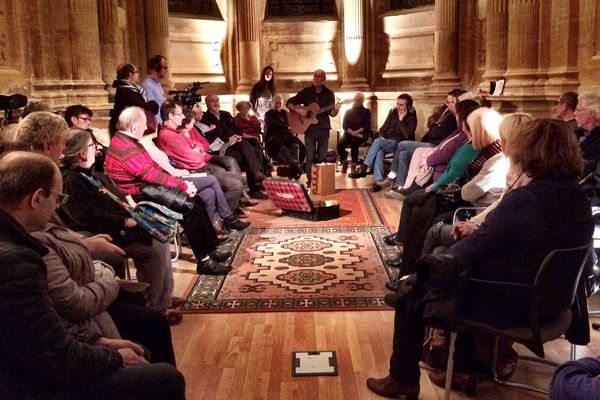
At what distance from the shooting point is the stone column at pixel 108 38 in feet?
27.9

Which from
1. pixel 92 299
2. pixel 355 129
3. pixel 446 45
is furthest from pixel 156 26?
pixel 92 299

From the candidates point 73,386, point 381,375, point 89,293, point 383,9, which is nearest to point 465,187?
point 381,375

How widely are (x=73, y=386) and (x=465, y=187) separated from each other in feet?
9.85

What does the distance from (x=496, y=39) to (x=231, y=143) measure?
3492 mm

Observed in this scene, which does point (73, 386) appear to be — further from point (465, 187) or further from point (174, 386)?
point (465, 187)

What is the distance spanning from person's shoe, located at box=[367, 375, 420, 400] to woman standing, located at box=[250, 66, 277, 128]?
22.1 ft

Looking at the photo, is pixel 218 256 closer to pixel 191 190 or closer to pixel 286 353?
pixel 191 190

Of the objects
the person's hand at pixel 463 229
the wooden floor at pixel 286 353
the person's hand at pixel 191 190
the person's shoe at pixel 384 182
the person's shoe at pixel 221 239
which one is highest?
the person's hand at pixel 463 229

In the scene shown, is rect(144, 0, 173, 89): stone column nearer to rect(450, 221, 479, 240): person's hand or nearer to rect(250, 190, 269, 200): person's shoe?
rect(250, 190, 269, 200): person's shoe

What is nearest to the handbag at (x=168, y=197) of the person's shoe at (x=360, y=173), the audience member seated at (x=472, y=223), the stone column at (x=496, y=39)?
the audience member seated at (x=472, y=223)

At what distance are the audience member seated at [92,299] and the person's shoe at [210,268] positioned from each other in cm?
238

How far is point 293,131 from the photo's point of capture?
9.66 m

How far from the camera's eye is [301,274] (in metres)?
5.30

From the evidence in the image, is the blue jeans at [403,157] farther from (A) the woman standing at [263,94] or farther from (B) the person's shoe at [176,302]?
(B) the person's shoe at [176,302]
